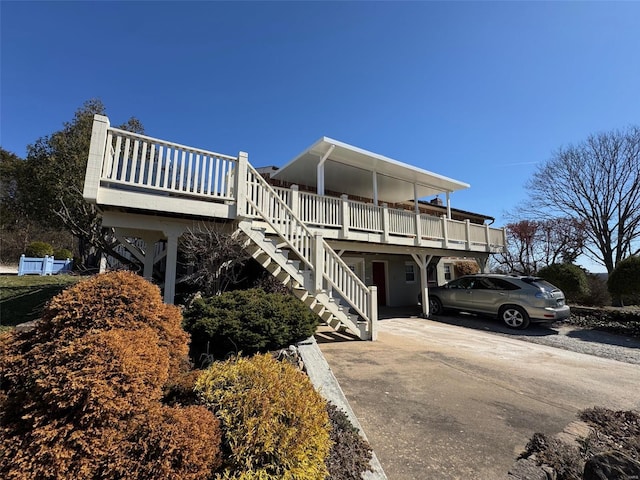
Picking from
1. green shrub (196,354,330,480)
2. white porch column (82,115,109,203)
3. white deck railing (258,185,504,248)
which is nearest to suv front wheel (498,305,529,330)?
white deck railing (258,185,504,248)

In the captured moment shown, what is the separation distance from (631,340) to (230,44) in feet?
45.8

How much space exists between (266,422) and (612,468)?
252 cm

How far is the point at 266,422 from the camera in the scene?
185 cm

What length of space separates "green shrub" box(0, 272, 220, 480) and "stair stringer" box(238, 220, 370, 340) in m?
3.53

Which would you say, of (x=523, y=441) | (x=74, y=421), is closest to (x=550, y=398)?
(x=523, y=441)

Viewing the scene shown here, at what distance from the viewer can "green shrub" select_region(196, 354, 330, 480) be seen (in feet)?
5.71

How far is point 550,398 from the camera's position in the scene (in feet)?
12.5

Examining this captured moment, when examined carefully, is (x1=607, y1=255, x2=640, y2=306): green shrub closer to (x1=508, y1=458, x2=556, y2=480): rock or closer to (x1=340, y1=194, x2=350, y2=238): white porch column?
(x1=340, y1=194, x2=350, y2=238): white porch column

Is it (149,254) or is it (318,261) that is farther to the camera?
(149,254)

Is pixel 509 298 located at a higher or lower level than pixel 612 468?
higher

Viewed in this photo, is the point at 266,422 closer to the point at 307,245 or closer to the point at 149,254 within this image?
the point at 307,245

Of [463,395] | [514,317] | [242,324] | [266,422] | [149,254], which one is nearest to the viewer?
[266,422]

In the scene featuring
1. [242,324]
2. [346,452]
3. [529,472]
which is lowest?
[529,472]

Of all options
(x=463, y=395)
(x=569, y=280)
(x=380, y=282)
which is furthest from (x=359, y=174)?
(x=569, y=280)
